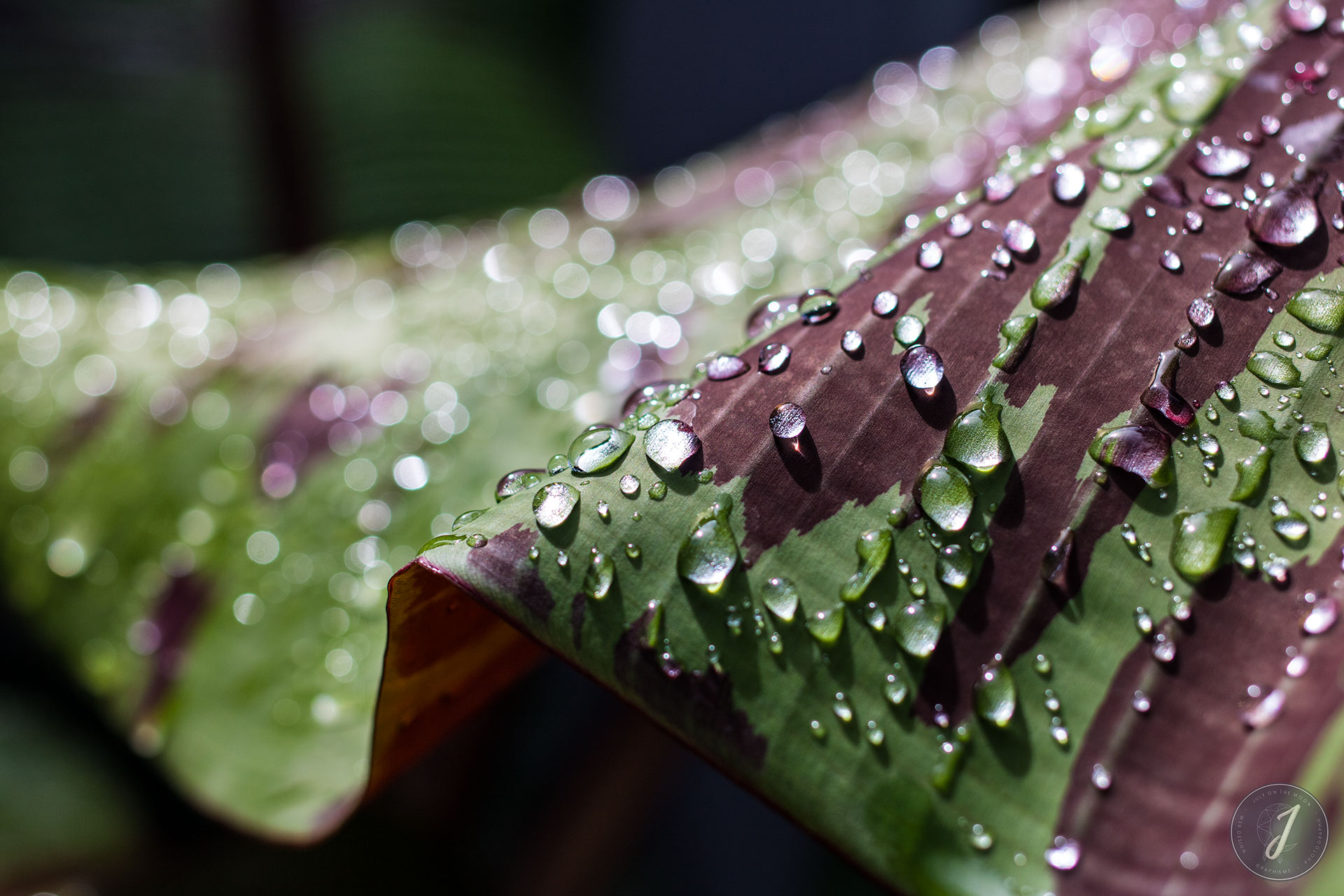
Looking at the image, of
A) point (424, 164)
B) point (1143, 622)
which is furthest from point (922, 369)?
point (424, 164)

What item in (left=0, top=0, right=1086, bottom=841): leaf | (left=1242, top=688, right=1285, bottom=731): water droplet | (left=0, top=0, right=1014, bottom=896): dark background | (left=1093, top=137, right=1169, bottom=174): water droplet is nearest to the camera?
(left=1242, top=688, right=1285, bottom=731): water droplet

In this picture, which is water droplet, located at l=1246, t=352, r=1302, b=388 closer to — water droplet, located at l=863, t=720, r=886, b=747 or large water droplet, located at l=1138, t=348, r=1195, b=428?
large water droplet, located at l=1138, t=348, r=1195, b=428

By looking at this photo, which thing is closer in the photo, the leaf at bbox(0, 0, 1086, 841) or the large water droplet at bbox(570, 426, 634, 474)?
the large water droplet at bbox(570, 426, 634, 474)

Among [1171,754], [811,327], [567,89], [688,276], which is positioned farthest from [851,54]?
[1171,754]

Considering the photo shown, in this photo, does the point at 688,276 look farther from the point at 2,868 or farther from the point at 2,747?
the point at 2,747

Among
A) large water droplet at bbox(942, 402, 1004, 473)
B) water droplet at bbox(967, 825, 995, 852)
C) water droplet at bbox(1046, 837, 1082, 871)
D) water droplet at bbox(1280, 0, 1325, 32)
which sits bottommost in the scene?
water droplet at bbox(967, 825, 995, 852)

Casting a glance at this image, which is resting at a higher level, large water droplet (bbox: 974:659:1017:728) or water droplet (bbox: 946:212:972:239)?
water droplet (bbox: 946:212:972:239)

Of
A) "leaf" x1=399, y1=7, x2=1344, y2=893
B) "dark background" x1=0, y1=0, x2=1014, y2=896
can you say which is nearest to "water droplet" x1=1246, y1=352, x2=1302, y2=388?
"leaf" x1=399, y1=7, x2=1344, y2=893
